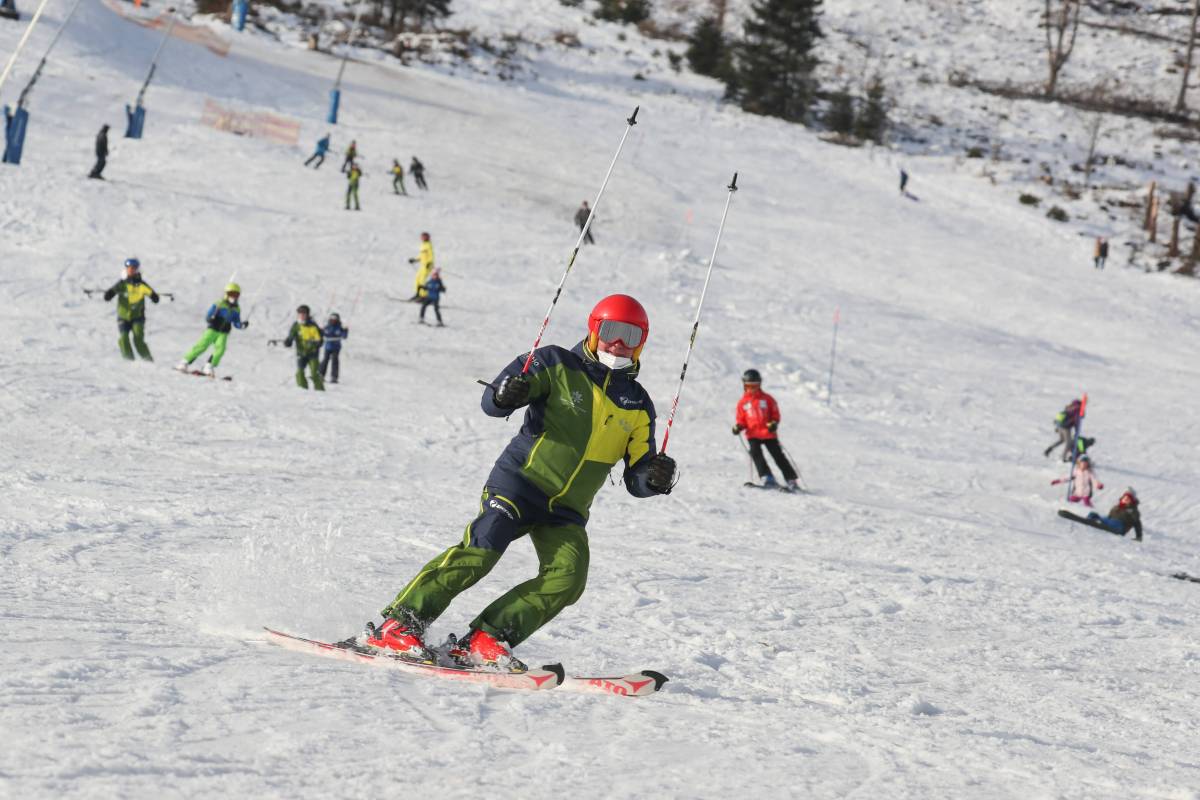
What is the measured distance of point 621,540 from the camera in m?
8.41

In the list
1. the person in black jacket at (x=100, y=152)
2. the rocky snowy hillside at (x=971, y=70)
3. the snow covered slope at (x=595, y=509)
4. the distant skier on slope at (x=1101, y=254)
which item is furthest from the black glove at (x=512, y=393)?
the rocky snowy hillside at (x=971, y=70)

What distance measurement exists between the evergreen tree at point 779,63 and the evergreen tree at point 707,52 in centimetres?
107

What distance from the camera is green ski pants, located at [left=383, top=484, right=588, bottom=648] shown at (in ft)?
14.6

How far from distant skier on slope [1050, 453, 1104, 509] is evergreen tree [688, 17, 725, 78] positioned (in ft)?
141

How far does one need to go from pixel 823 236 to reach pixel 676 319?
1119 cm

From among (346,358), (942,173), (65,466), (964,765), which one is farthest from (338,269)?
(942,173)

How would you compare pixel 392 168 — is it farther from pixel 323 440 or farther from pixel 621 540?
pixel 621 540

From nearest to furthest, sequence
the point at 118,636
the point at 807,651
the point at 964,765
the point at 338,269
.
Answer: the point at 964,765, the point at 118,636, the point at 807,651, the point at 338,269

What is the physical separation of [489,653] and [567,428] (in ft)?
3.05

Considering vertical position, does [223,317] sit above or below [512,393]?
below

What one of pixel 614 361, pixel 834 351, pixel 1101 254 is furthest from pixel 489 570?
pixel 1101 254

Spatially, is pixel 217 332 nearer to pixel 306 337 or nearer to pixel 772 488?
pixel 306 337

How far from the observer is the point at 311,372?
14.7 meters

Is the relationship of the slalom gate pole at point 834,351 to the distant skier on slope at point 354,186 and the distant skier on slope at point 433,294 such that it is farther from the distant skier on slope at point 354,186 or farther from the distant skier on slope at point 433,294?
the distant skier on slope at point 354,186
